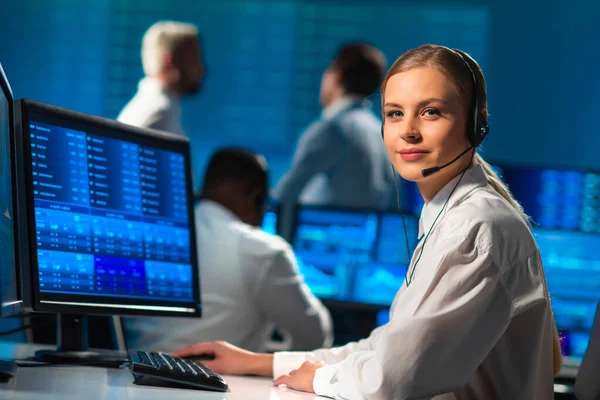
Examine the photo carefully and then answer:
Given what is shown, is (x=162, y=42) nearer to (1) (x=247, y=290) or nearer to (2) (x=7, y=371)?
(1) (x=247, y=290)

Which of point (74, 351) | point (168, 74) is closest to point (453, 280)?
point (74, 351)

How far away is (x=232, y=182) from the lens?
274 centimetres

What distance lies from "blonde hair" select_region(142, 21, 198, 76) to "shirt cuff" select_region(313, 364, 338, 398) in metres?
2.43

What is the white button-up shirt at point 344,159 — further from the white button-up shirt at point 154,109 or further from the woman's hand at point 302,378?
the woman's hand at point 302,378

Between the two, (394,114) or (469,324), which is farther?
(394,114)

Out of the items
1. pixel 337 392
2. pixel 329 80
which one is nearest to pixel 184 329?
pixel 337 392

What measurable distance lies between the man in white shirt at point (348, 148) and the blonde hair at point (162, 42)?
0.70m

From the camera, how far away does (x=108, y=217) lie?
1711 mm

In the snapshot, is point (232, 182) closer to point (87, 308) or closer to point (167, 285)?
point (167, 285)

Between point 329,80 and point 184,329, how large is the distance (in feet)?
6.75

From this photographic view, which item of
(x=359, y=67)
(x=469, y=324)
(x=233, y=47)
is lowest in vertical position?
(x=469, y=324)

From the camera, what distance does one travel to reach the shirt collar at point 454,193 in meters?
1.46

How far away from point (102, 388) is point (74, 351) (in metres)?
0.37

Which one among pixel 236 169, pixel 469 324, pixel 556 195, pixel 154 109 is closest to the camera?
pixel 469 324
